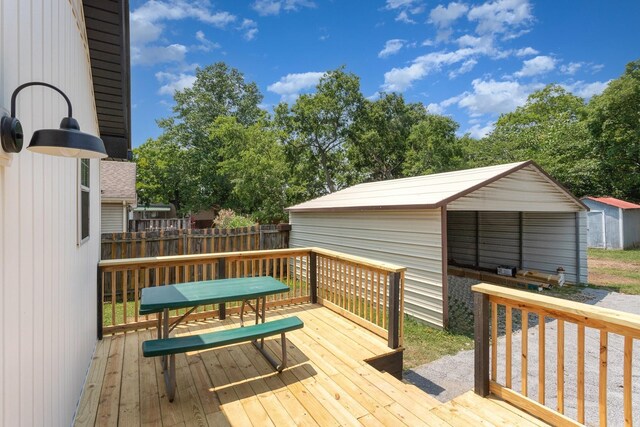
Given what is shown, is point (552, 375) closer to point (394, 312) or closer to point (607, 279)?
point (394, 312)

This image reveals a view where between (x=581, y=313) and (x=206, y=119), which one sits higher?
(x=206, y=119)

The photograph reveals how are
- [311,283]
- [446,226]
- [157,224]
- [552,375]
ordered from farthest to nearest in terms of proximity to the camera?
[157,224] < [446,226] < [311,283] < [552,375]

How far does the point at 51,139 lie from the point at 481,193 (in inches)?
262

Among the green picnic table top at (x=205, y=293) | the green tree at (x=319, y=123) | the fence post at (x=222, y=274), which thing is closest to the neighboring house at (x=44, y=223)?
the green picnic table top at (x=205, y=293)

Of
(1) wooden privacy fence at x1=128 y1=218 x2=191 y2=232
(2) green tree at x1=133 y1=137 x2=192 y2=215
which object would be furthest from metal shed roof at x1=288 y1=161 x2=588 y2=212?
(2) green tree at x1=133 y1=137 x2=192 y2=215

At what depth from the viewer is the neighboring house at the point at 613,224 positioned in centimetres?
1491

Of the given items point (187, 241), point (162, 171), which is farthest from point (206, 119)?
point (187, 241)

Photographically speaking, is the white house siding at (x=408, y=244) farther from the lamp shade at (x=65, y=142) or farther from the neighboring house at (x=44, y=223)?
the lamp shade at (x=65, y=142)

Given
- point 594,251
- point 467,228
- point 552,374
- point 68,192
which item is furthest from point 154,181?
point 594,251

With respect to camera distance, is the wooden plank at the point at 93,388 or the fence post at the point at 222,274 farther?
the fence post at the point at 222,274

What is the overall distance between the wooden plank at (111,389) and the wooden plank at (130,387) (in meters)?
0.04

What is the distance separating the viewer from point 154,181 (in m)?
24.5

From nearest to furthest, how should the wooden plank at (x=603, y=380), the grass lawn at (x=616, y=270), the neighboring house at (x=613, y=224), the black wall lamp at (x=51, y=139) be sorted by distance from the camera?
the black wall lamp at (x=51, y=139) → the wooden plank at (x=603, y=380) → the grass lawn at (x=616, y=270) → the neighboring house at (x=613, y=224)

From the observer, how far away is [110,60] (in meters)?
3.45
